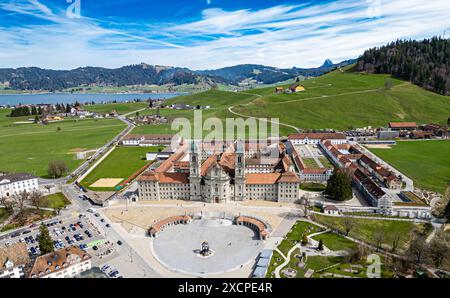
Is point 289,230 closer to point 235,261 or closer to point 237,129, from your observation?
point 235,261

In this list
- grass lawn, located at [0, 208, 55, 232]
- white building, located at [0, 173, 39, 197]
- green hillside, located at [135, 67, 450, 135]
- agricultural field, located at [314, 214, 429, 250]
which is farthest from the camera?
green hillside, located at [135, 67, 450, 135]

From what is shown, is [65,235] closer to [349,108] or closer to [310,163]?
[310,163]

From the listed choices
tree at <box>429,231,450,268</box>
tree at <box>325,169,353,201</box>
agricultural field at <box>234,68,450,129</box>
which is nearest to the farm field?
agricultural field at <box>234,68,450,129</box>

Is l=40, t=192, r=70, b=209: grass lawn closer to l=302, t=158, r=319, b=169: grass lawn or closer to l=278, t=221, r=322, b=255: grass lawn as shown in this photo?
l=278, t=221, r=322, b=255: grass lawn

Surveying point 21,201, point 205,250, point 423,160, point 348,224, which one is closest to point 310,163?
point 423,160

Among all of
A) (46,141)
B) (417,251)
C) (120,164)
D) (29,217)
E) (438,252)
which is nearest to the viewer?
(438,252)

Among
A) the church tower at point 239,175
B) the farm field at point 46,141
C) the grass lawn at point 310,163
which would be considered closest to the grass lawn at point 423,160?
the grass lawn at point 310,163
